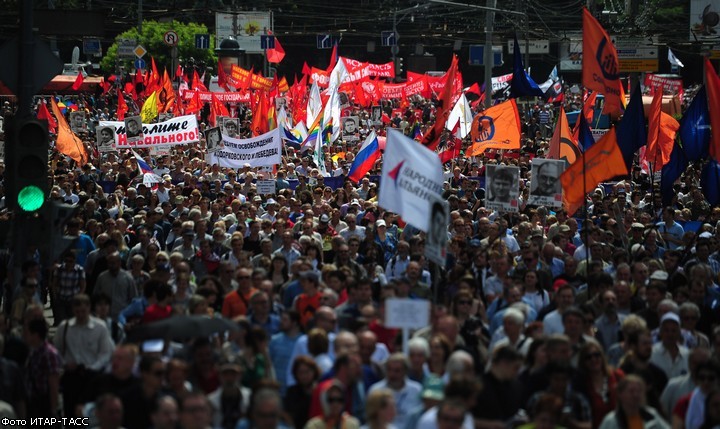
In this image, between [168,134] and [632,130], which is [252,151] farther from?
[632,130]

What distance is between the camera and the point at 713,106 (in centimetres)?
1653

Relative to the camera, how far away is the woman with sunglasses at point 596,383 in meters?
8.88

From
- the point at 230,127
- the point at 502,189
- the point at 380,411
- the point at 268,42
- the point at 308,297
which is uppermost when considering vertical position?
the point at 380,411

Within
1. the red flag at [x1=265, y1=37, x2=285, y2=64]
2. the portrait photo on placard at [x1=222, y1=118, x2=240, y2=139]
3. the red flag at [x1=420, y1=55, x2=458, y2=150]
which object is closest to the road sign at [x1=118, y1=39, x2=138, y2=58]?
the red flag at [x1=265, y1=37, x2=285, y2=64]

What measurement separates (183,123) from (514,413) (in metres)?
19.9

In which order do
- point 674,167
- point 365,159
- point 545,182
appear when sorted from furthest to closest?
point 365,159 < point 674,167 < point 545,182

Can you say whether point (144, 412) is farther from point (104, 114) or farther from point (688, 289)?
point (104, 114)

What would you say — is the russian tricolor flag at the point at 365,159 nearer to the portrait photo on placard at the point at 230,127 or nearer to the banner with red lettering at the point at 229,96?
the portrait photo on placard at the point at 230,127

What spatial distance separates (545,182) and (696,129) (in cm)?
418

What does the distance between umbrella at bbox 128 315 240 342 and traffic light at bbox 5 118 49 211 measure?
1898 millimetres

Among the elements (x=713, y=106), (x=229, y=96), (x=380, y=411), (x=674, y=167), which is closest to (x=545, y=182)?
(x=713, y=106)

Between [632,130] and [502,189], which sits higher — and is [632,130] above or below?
above

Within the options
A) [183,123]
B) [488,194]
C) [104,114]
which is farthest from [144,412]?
[104,114]

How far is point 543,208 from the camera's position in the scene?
18969 millimetres
